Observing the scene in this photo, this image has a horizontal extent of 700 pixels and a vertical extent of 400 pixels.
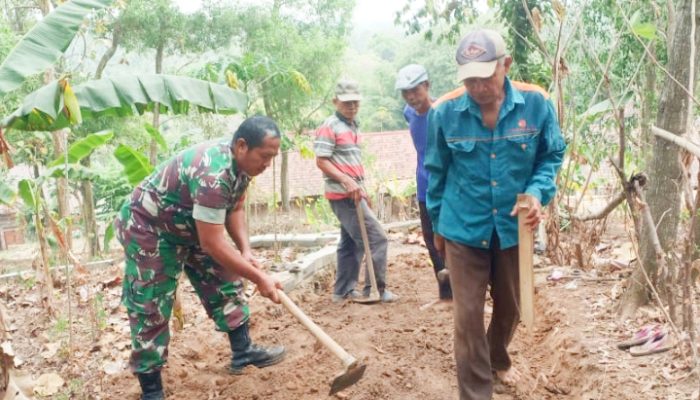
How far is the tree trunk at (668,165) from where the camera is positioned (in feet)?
11.0

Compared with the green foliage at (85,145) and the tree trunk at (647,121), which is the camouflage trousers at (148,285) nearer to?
the green foliage at (85,145)

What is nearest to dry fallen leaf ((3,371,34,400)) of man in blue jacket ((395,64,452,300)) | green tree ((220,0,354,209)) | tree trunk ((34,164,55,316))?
tree trunk ((34,164,55,316))

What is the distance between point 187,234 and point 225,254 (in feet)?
1.25

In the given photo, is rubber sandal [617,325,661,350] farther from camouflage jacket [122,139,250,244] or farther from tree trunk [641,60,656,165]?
camouflage jacket [122,139,250,244]

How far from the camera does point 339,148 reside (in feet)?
15.9

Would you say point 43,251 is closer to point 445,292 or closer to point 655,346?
point 445,292

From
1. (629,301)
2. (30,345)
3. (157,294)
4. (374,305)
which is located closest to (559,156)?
(629,301)

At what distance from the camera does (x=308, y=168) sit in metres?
24.5

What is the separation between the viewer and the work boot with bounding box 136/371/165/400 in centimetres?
337

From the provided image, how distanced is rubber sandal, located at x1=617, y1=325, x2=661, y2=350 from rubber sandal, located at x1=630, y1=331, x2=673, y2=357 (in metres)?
0.03

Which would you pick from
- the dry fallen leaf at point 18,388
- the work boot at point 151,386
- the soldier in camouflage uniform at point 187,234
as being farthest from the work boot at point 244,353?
the dry fallen leaf at point 18,388

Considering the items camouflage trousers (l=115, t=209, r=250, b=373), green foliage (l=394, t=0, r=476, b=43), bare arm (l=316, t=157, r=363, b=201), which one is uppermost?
green foliage (l=394, t=0, r=476, b=43)

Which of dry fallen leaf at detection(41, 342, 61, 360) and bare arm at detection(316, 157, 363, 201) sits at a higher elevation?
bare arm at detection(316, 157, 363, 201)

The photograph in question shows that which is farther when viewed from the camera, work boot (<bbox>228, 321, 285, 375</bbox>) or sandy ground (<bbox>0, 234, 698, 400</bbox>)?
work boot (<bbox>228, 321, 285, 375</bbox>)
